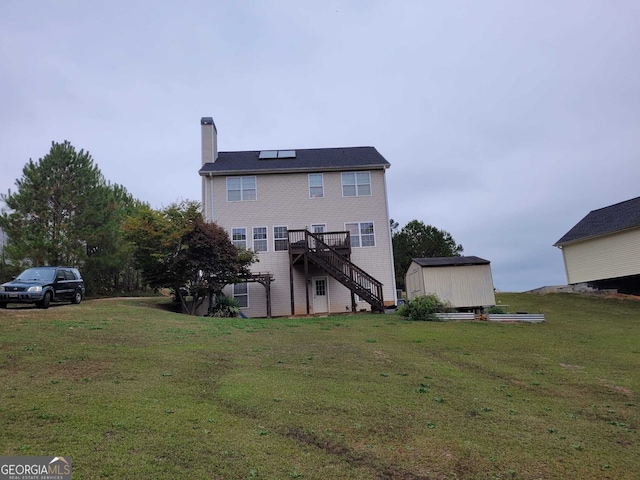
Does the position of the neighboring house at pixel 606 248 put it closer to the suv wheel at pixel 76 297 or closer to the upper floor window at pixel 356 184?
the upper floor window at pixel 356 184

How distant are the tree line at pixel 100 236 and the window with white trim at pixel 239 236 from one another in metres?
1.66

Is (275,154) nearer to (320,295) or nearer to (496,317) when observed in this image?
(320,295)

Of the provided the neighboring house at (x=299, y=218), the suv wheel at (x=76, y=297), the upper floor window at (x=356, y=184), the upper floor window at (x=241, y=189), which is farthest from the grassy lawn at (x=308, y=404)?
the upper floor window at (x=356, y=184)

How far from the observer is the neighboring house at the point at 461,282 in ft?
64.1

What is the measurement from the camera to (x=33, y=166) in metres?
24.0

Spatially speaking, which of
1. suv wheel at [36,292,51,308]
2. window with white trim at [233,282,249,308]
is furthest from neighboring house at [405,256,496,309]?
suv wheel at [36,292,51,308]

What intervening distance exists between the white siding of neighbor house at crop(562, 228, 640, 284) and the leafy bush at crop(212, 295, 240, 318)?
77.9 feet

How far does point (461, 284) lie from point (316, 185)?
954 cm

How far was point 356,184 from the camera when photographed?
Result: 79.0 ft

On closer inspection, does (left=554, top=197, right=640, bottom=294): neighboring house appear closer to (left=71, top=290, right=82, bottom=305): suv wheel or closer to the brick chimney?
the brick chimney

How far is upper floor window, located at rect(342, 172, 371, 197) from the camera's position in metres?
24.0

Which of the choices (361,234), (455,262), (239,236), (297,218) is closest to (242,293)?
(239,236)

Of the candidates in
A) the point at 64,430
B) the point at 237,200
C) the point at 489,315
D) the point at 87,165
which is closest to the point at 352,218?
the point at 237,200

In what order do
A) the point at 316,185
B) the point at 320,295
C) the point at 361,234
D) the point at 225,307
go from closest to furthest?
the point at 225,307 → the point at 320,295 → the point at 361,234 → the point at 316,185
